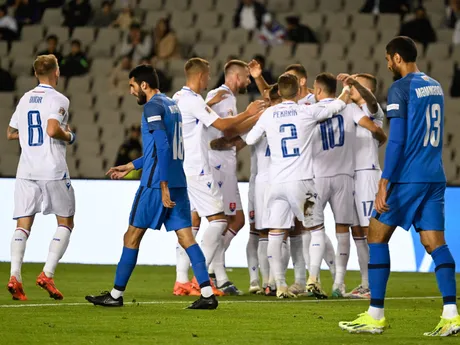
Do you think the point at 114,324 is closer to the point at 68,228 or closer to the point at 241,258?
the point at 68,228

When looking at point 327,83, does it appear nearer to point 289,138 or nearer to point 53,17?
point 289,138

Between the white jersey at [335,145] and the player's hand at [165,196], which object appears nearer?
the player's hand at [165,196]

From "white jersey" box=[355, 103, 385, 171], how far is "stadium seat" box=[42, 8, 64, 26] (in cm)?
1228

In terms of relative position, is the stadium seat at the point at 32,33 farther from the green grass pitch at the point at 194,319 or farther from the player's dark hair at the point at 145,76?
the player's dark hair at the point at 145,76

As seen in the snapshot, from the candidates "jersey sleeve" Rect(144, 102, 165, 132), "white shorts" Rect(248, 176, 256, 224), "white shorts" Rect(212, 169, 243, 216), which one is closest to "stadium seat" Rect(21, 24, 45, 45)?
"white shorts" Rect(248, 176, 256, 224)

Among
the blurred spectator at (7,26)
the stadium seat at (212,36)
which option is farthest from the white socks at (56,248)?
the blurred spectator at (7,26)

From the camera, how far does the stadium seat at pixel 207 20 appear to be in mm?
21703

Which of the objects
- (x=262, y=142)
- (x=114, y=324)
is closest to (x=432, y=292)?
(x=262, y=142)

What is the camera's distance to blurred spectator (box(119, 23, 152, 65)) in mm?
20734

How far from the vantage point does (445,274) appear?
755 centimetres

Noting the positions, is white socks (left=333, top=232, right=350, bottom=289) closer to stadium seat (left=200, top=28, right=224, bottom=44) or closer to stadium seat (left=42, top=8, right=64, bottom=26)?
stadium seat (left=200, top=28, right=224, bottom=44)

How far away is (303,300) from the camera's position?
10438mm

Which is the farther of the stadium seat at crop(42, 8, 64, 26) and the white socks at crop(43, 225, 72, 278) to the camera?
the stadium seat at crop(42, 8, 64, 26)

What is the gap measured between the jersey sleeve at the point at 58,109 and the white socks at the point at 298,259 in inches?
116
